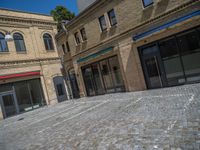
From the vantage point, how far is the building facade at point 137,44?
9.25 m

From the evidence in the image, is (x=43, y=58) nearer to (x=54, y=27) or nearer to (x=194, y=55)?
(x=54, y=27)

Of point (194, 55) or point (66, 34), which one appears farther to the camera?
point (66, 34)

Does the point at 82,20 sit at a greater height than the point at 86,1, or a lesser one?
lesser

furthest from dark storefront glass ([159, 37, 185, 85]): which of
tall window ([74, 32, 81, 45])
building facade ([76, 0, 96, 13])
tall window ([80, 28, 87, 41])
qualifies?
building facade ([76, 0, 96, 13])

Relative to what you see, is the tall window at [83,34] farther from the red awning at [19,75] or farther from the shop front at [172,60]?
the red awning at [19,75]

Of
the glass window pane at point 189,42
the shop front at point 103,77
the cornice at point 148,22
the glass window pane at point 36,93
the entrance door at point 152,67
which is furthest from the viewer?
the glass window pane at point 36,93

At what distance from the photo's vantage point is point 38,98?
17188 mm

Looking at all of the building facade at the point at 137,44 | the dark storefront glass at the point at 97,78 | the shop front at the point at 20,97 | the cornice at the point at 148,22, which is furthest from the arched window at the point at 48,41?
the dark storefront glass at the point at 97,78

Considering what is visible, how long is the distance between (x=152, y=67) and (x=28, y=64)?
12315 millimetres

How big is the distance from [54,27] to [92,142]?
57.4 feet

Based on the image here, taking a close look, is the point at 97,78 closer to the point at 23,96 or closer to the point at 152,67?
the point at 152,67

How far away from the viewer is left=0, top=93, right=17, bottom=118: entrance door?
14.5m

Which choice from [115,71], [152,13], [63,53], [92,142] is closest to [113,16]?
[152,13]

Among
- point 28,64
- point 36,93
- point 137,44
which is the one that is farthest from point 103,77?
point 28,64
